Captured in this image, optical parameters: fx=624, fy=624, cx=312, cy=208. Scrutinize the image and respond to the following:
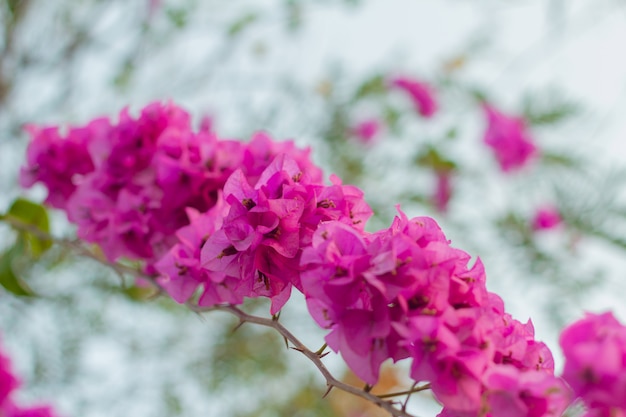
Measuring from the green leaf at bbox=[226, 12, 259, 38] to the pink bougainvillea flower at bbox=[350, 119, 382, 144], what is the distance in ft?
2.79

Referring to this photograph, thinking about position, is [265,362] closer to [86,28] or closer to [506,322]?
[86,28]

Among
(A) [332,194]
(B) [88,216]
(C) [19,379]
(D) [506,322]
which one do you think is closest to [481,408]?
(D) [506,322]

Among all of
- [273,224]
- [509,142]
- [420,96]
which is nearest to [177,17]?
[420,96]

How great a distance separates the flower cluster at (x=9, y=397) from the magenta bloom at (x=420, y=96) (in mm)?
2487

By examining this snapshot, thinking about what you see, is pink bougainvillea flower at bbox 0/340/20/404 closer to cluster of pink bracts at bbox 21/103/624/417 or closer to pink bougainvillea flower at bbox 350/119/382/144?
cluster of pink bracts at bbox 21/103/624/417

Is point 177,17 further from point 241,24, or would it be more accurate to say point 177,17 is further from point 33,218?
point 33,218

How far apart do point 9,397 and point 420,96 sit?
2581 millimetres

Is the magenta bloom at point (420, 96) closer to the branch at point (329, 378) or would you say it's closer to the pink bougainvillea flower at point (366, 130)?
the pink bougainvillea flower at point (366, 130)

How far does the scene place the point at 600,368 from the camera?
58 cm

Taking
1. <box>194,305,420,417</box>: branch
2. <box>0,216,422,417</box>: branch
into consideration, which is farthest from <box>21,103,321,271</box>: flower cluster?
<box>194,305,420,417</box>: branch

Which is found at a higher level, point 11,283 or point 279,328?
point 279,328

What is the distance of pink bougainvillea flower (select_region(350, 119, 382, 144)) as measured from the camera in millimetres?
3693

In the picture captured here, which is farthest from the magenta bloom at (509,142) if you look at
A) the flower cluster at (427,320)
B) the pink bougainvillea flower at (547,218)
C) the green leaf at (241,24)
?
the flower cluster at (427,320)

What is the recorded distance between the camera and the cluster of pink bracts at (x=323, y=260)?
68 cm
